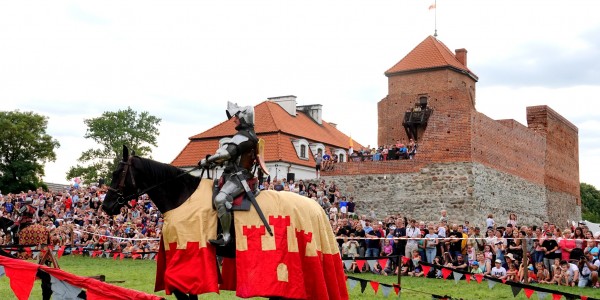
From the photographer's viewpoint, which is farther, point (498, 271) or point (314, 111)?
point (314, 111)

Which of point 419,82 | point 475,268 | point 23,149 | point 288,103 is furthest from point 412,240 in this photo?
point 23,149

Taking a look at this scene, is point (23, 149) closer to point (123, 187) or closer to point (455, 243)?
point (455, 243)

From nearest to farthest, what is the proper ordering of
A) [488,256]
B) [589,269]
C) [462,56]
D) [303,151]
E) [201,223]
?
[201,223] → [589,269] → [488,256] → [303,151] → [462,56]

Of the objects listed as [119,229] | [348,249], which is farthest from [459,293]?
[119,229]

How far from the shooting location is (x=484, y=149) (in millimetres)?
34094

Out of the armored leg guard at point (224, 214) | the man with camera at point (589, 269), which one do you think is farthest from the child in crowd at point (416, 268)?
the armored leg guard at point (224, 214)

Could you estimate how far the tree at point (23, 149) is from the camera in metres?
63.5

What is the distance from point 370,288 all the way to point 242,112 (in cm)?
716

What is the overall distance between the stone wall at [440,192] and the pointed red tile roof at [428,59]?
400 inches

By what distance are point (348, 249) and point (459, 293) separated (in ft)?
20.3

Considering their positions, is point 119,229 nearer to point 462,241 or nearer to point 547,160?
point 462,241

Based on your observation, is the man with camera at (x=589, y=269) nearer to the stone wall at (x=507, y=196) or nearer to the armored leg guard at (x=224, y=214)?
the armored leg guard at (x=224, y=214)

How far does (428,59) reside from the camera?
46.2 meters

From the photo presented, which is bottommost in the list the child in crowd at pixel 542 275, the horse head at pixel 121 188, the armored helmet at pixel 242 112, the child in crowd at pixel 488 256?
the child in crowd at pixel 542 275
